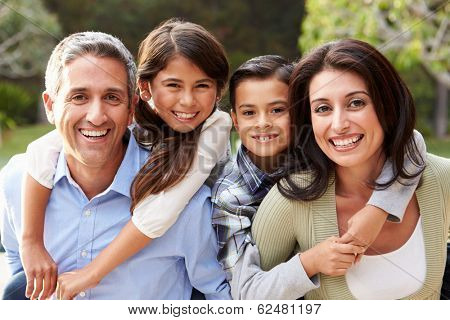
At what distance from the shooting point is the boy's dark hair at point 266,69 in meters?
1.85

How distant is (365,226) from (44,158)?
36.6 inches

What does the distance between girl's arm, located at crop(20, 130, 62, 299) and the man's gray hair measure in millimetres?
193

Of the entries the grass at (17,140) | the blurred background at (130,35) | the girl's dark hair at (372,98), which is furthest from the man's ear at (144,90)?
the blurred background at (130,35)

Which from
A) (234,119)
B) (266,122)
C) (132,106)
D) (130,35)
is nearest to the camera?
(132,106)

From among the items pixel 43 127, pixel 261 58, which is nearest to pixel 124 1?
pixel 43 127

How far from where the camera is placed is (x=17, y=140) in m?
10.6

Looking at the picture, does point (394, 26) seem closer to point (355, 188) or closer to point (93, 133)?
point (355, 188)

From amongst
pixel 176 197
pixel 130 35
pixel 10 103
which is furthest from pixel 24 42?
pixel 176 197

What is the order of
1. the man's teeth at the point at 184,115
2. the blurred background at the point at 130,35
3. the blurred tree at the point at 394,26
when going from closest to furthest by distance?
Result: 1. the man's teeth at the point at 184,115
2. the blurred tree at the point at 394,26
3. the blurred background at the point at 130,35

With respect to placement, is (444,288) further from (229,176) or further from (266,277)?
(229,176)

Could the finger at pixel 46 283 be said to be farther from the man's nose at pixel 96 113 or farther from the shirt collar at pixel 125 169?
the man's nose at pixel 96 113

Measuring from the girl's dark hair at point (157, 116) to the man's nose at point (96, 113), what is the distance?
19 cm

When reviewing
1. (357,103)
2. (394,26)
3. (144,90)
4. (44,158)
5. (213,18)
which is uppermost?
(213,18)

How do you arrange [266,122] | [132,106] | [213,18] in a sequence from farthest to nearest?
[213,18], [266,122], [132,106]
